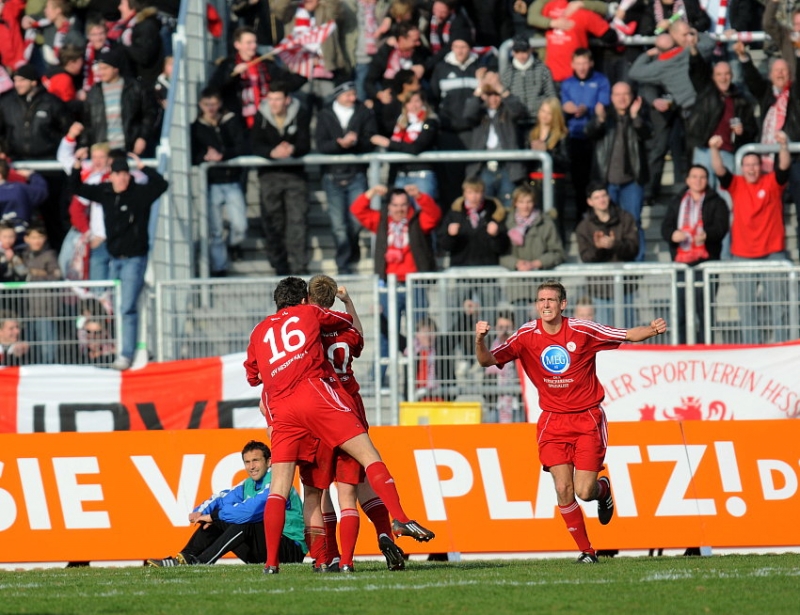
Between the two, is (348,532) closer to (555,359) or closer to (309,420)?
(309,420)

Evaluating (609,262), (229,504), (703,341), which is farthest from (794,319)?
(229,504)

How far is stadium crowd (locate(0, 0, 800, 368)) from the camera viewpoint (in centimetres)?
1619

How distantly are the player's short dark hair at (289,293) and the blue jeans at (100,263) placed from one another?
6796 millimetres

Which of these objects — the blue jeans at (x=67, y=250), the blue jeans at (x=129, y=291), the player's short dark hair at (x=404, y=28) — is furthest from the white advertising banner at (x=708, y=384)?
the blue jeans at (x=67, y=250)

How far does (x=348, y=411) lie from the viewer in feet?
32.3

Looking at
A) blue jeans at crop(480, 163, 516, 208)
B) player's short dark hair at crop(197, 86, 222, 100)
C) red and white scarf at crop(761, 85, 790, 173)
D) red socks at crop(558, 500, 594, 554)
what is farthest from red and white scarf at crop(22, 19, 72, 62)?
red socks at crop(558, 500, 594, 554)

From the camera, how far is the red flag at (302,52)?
60.3 feet

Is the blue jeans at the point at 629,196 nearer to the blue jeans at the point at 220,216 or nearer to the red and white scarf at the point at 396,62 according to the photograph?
the red and white scarf at the point at 396,62

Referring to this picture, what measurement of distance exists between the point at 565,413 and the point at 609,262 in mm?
5442

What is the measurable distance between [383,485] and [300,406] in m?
0.73

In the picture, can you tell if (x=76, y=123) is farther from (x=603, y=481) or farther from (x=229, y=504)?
(x=603, y=481)

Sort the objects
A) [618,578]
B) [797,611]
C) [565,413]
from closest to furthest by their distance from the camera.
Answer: [797,611]
[618,578]
[565,413]

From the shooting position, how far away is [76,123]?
58.6ft

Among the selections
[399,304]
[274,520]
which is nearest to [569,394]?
[274,520]
